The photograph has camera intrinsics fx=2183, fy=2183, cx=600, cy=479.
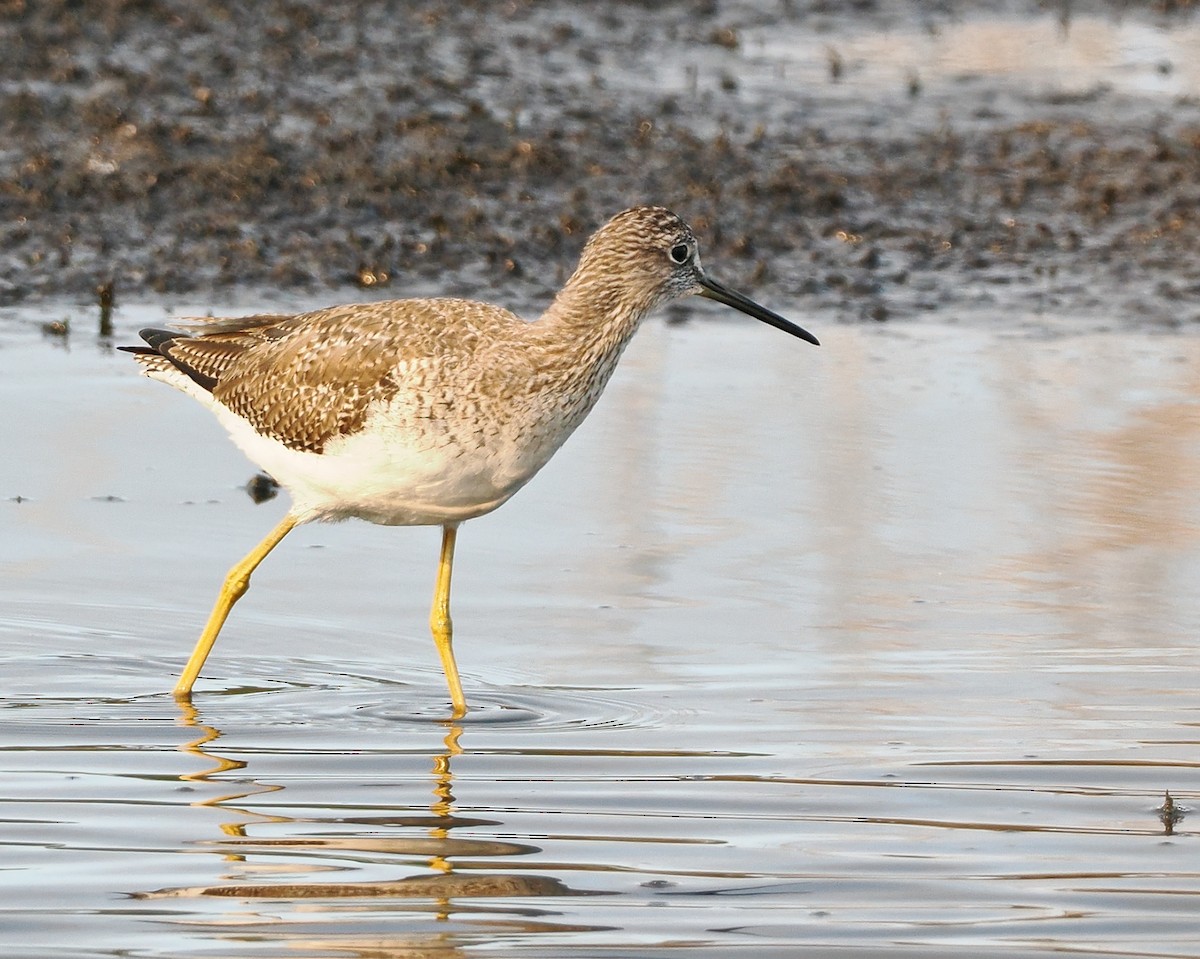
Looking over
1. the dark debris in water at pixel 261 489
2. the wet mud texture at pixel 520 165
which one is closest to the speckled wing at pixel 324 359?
the dark debris in water at pixel 261 489

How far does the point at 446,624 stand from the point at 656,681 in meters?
0.68

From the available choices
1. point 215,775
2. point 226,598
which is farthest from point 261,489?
point 215,775

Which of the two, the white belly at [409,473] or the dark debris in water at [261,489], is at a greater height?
the white belly at [409,473]

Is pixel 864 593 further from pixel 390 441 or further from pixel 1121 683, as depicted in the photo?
pixel 390 441

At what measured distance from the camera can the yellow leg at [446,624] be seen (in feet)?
20.2

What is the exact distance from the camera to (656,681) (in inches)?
245

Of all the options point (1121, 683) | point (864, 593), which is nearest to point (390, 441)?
point (864, 593)

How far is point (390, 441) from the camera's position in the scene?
621 cm

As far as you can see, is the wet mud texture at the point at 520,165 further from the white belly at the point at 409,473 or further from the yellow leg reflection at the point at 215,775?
the yellow leg reflection at the point at 215,775

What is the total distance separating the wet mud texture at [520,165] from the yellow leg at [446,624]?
3787mm

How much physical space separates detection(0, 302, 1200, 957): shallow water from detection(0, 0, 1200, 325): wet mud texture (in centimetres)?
114

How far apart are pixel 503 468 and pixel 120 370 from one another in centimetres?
350

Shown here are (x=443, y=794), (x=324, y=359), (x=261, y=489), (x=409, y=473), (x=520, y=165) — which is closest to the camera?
(x=443, y=794)

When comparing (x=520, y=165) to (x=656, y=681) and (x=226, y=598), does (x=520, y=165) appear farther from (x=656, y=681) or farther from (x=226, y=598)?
(x=656, y=681)
